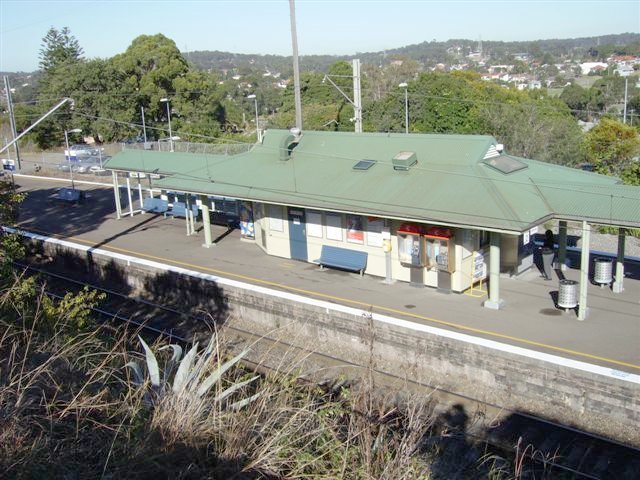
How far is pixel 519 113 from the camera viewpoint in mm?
34594

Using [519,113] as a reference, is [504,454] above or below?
below

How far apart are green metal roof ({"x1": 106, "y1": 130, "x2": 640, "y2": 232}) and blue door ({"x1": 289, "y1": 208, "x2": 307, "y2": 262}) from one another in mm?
865

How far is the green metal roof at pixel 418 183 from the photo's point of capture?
544 inches

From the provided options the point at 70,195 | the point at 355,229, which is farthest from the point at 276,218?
the point at 70,195

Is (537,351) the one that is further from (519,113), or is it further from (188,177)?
(519,113)

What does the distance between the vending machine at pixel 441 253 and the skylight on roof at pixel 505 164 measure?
6.91ft

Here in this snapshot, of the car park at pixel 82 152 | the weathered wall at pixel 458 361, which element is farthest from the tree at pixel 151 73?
the weathered wall at pixel 458 361

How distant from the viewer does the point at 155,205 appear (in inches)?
1025

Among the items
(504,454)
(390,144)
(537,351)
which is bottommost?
(504,454)

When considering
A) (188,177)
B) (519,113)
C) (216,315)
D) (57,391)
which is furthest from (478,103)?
(57,391)

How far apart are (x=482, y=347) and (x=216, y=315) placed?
7.57 metres

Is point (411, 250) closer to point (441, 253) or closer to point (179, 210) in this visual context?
Result: point (441, 253)

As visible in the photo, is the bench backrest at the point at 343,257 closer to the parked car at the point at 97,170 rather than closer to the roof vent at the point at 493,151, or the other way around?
the roof vent at the point at 493,151

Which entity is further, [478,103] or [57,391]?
[478,103]
